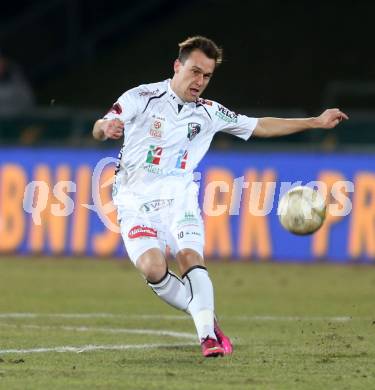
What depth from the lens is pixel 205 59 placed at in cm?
959

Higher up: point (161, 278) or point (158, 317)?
point (161, 278)

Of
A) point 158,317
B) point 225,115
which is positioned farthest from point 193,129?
point 158,317

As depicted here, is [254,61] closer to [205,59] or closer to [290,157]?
[290,157]

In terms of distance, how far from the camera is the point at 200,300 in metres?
9.35

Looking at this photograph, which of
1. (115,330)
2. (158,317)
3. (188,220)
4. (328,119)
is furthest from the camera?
(158,317)

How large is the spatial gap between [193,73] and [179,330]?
2839 millimetres

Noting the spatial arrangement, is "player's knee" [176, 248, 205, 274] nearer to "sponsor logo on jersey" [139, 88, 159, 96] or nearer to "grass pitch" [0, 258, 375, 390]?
"grass pitch" [0, 258, 375, 390]

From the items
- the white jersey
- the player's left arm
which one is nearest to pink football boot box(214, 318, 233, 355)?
the white jersey

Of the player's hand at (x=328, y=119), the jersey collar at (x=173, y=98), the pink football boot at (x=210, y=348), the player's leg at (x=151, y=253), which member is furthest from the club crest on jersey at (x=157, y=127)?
the pink football boot at (x=210, y=348)

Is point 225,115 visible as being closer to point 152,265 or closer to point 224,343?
point 152,265

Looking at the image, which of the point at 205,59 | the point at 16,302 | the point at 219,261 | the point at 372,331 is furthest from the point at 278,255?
the point at 205,59

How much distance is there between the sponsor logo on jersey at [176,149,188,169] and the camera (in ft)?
32.6

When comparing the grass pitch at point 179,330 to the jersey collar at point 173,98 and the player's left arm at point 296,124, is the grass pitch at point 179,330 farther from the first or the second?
the jersey collar at point 173,98

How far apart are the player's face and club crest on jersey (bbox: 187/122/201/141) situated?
23 cm
